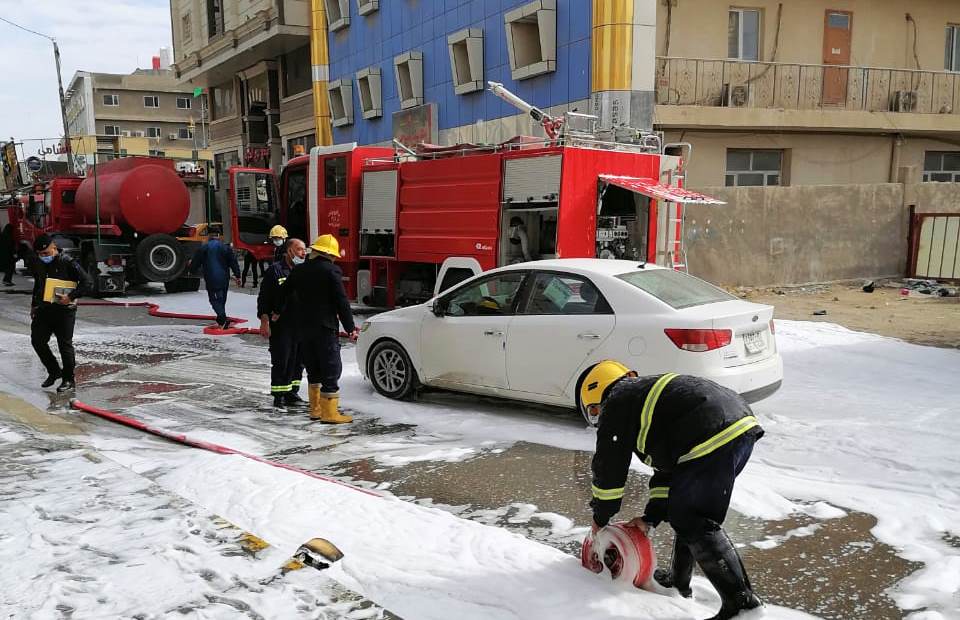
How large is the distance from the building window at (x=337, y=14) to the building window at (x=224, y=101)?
10.9 m

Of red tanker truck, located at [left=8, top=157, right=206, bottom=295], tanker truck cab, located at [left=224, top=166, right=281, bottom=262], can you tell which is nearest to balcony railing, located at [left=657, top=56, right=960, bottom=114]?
tanker truck cab, located at [left=224, top=166, right=281, bottom=262]

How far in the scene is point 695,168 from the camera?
18016 mm

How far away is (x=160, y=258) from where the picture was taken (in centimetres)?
1666

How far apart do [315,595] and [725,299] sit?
162 inches

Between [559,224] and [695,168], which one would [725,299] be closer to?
[559,224]

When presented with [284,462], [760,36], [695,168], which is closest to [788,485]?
[284,462]

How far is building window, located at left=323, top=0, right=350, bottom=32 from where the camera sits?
2514 centimetres

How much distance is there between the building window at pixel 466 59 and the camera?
62.4 feet

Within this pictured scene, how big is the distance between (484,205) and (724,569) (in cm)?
792

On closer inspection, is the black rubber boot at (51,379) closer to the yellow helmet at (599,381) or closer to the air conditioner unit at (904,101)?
the yellow helmet at (599,381)

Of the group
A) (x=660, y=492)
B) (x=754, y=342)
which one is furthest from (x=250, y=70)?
(x=660, y=492)

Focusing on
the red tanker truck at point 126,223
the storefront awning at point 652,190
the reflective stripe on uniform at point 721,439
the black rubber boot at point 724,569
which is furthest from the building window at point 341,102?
the black rubber boot at point 724,569

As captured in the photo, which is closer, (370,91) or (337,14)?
(370,91)

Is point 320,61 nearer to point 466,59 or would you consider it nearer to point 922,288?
point 466,59
